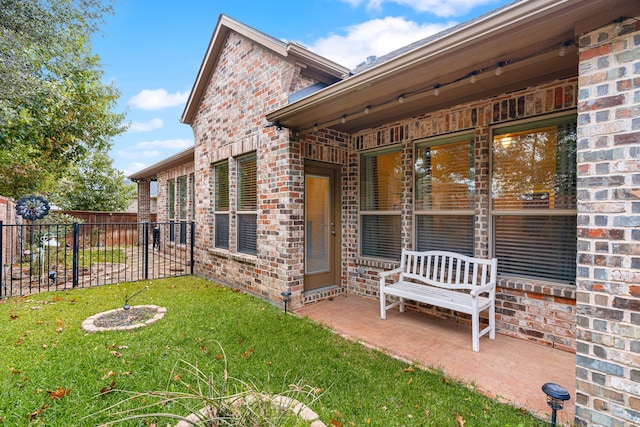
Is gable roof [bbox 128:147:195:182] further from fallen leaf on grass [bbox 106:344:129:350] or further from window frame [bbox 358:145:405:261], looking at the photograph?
fallen leaf on grass [bbox 106:344:129:350]

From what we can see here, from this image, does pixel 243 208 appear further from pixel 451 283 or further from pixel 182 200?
pixel 182 200

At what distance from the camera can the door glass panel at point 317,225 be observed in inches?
198

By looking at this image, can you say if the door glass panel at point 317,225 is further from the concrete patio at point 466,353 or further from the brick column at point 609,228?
the brick column at point 609,228

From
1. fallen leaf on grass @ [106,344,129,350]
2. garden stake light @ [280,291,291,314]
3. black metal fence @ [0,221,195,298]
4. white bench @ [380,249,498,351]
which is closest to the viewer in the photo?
fallen leaf on grass @ [106,344,129,350]

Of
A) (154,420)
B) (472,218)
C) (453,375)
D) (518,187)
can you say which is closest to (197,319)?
(154,420)

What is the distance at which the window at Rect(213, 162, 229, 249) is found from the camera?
628 cm

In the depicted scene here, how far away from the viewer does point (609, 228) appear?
1910 mm

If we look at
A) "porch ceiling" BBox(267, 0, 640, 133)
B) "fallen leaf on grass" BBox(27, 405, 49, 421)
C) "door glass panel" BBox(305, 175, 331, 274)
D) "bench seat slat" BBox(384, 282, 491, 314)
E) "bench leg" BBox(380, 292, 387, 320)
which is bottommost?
"fallen leaf on grass" BBox(27, 405, 49, 421)

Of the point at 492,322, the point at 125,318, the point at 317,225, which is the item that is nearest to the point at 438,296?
the point at 492,322

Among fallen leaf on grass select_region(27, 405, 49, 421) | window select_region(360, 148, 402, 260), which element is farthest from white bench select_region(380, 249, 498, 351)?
fallen leaf on grass select_region(27, 405, 49, 421)

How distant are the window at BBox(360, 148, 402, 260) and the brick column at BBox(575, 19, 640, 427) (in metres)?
2.74

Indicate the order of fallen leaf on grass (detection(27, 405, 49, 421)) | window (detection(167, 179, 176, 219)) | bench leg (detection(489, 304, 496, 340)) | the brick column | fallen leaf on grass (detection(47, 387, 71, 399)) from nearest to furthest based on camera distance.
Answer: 1. the brick column
2. fallen leaf on grass (detection(27, 405, 49, 421))
3. fallen leaf on grass (detection(47, 387, 71, 399))
4. bench leg (detection(489, 304, 496, 340))
5. window (detection(167, 179, 176, 219))

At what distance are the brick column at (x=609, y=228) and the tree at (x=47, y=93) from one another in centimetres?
886

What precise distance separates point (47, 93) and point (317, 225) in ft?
27.4
